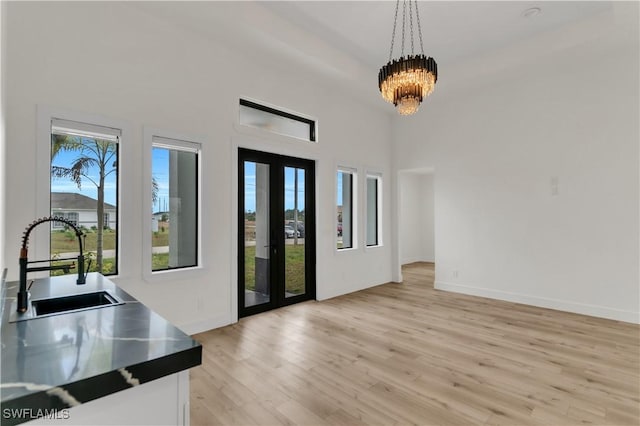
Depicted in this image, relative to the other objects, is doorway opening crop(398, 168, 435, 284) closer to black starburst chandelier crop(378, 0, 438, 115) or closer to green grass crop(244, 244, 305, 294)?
green grass crop(244, 244, 305, 294)

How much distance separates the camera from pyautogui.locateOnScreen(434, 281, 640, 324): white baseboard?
4316 millimetres

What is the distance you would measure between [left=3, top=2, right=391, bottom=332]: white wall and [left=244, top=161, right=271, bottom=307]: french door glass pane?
333 millimetres

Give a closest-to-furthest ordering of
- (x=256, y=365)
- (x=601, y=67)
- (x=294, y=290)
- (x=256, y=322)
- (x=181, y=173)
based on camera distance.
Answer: (x=256, y=365), (x=181, y=173), (x=256, y=322), (x=601, y=67), (x=294, y=290)

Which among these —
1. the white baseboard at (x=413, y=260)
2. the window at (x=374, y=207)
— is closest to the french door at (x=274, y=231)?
the window at (x=374, y=207)

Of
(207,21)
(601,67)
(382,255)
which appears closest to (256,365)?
(207,21)

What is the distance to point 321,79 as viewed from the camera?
5137mm

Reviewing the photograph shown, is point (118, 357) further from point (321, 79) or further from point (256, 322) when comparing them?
point (321, 79)

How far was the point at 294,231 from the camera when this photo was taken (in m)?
5.12

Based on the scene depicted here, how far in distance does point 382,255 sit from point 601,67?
4589 mm

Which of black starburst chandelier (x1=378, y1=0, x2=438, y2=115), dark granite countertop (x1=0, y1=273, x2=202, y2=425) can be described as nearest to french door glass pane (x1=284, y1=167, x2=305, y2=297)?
black starburst chandelier (x1=378, y1=0, x2=438, y2=115)

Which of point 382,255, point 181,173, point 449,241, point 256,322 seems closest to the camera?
point 181,173

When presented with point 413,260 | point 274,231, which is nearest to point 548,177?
point 274,231

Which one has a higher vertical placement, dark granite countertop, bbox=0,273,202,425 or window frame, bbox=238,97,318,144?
window frame, bbox=238,97,318,144

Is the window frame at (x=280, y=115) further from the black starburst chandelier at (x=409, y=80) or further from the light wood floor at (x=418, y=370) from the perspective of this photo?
the light wood floor at (x=418, y=370)
